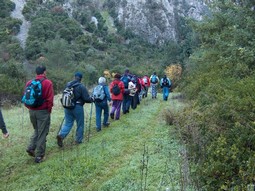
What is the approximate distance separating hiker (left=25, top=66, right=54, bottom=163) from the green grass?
0.28m

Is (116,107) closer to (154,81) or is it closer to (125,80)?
(125,80)

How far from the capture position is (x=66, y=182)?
6512 mm

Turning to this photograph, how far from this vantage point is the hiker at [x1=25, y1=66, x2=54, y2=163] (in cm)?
775

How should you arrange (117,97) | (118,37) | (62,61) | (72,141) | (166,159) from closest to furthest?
(166,159)
(72,141)
(117,97)
(62,61)
(118,37)

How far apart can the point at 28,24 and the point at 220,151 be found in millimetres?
81489

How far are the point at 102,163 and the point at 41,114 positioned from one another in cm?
176

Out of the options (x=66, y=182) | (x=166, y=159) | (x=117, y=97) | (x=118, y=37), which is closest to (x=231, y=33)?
(x=117, y=97)

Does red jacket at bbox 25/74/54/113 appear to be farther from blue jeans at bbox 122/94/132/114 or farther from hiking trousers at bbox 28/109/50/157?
blue jeans at bbox 122/94/132/114

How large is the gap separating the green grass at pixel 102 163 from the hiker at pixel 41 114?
280 mm

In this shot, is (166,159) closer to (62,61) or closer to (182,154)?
(182,154)

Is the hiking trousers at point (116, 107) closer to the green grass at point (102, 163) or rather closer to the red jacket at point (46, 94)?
the green grass at point (102, 163)

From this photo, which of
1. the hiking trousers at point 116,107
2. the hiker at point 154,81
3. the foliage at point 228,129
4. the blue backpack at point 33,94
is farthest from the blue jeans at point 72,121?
the hiker at point 154,81

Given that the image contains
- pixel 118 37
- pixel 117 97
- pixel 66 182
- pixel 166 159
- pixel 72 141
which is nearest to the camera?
pixel 66 182

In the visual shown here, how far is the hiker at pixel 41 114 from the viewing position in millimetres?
7746
